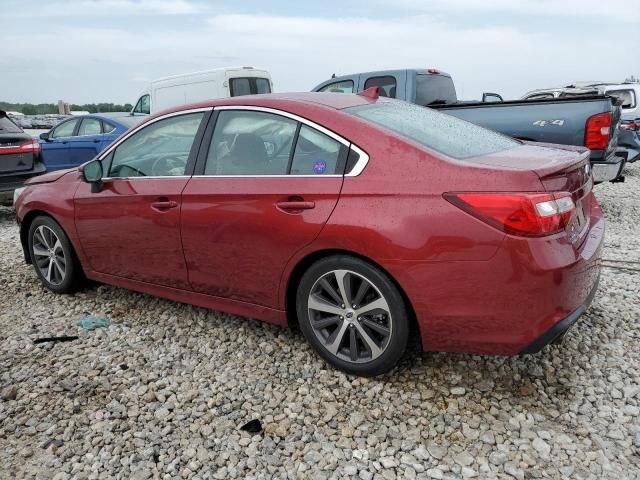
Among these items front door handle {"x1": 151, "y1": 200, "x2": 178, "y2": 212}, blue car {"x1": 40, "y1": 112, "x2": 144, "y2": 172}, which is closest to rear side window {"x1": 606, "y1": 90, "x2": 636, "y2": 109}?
blue car {"x1": 40, "y1": 112, "x2": 144, "y2": 172}

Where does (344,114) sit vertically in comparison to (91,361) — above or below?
above

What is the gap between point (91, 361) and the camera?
3398 millimetres

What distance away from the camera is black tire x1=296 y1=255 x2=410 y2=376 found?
9.20 feet

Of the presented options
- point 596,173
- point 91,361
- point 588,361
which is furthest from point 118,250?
point 596,173

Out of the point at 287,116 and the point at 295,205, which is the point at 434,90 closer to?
the point at 287,116

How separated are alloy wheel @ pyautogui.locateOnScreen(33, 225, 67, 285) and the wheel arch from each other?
2.19m

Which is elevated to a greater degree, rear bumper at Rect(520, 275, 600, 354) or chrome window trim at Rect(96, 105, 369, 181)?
chrome window trim at Rect(96, 105, 369, 181)

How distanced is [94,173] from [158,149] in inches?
20.9

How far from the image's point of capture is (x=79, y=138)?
10688 mm

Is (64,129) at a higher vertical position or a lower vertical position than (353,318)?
higher

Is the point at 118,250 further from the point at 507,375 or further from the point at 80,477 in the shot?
the point at 507,375

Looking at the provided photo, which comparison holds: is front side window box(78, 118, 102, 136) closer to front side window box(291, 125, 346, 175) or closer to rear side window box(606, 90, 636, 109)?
front side window box(291, 125, 346, 175)

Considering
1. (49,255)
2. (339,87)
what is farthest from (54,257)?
(339,87)

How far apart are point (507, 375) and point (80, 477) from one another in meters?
2.18
